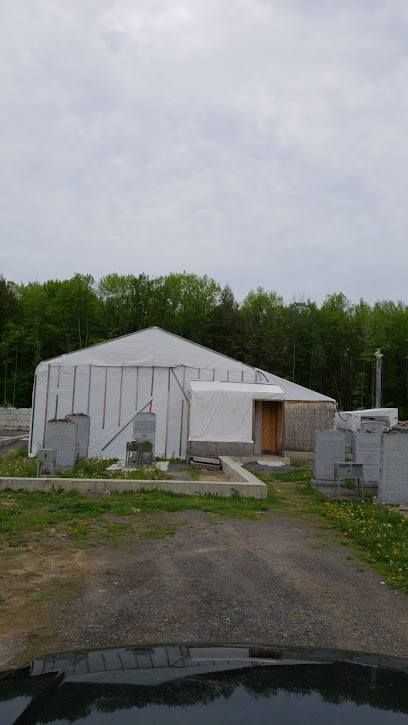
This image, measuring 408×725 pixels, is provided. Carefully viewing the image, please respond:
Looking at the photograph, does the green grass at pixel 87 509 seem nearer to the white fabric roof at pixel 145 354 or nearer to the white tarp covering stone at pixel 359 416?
the white fabric roof at pixel 145 354

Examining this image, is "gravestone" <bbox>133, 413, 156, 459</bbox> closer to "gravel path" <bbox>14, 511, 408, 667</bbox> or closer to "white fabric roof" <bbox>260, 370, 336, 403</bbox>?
"gravel path" <bbox>14, 511, 408, 667</bbox>

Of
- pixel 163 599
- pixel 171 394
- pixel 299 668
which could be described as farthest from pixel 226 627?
pixel 171 394

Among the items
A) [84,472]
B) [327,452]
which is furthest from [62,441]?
A: [327,452]

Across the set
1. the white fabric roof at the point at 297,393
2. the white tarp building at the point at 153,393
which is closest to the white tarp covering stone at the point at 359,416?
the white fabric roof at the point at 297,393

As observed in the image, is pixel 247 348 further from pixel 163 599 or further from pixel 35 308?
pixel 163 599

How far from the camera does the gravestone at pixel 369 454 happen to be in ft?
41.4

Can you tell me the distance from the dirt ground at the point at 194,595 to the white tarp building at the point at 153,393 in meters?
10.9

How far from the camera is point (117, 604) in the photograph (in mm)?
4984

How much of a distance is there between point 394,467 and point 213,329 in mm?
38952

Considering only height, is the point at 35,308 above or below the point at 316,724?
above

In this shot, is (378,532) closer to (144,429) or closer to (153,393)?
(144,429)

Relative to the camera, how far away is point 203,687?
6.61ft

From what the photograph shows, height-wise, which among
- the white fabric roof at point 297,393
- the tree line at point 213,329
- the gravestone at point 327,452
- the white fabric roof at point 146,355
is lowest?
the gravestone at point 327,452

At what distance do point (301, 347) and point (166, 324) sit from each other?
14.1 meters
